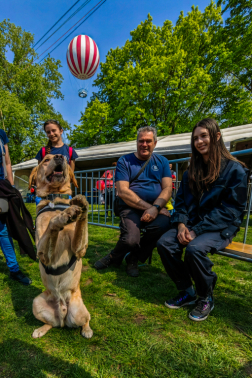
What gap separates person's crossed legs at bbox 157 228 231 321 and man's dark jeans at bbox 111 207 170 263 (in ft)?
1.68

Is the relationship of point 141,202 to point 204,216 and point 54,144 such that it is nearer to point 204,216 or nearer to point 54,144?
point 204,216

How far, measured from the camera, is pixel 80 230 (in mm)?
1748

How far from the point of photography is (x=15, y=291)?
8.34 ft

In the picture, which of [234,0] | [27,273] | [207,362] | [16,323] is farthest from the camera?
[234,0]

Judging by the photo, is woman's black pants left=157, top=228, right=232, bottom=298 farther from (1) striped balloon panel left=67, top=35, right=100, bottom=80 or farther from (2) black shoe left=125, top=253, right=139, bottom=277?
(1) striped balloon panel left=67, top=35, right=100, bottom=80

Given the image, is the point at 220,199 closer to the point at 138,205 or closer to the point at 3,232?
the point at 138,205

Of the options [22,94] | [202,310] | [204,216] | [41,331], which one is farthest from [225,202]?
[22,94]

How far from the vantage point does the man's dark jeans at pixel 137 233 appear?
2799 mm

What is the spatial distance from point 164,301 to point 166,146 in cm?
689

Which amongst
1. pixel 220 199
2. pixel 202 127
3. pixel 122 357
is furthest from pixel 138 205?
pixel 122 357

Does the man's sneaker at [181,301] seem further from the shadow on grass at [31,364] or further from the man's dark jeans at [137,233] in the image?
the shadow on grass at [31,364]

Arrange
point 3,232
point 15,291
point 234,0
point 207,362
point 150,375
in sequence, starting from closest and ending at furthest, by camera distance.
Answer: point 150,375, point 207,362, point 15,291, point 3,232, point 234,0

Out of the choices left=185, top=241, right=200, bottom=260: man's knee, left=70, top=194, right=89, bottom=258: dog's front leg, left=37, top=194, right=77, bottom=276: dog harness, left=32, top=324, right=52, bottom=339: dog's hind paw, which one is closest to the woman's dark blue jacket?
left=185, top=241, right=200, bottom=260: man's knee

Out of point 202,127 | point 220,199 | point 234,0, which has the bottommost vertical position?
point 220,199
